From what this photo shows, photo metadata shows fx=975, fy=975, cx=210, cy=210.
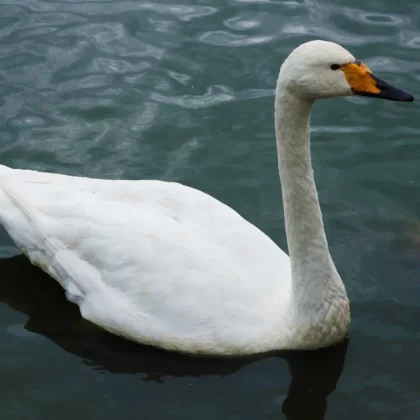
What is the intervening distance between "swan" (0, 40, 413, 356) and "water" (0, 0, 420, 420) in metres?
0.27

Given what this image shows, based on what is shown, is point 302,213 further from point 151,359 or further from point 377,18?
point 377,18

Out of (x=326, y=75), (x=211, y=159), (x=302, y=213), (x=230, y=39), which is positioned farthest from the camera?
(x=230, y=39)

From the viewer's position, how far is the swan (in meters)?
6.12

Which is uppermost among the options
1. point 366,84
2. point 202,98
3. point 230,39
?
point 366,84

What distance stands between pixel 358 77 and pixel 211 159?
3109 millimetres

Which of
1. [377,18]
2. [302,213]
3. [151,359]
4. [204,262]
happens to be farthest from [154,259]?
[377,18]

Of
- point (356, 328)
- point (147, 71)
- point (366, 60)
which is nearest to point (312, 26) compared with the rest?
point (366, 60)

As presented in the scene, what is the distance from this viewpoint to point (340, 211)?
8.03 metres

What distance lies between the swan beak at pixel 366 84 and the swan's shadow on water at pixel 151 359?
1.86 meters

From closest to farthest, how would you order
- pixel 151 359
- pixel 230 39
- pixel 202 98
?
1. pixel 151 359
2. pixel 202 98
3. pixel 230 39

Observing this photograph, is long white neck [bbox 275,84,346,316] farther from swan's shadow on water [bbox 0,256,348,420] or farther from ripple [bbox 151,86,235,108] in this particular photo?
ripple [bbox 151,86,235,108]

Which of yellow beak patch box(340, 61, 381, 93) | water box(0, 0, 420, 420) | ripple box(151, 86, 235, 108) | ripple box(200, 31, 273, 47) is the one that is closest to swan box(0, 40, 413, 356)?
yellow beak patch box(340, 61, 381, 93)

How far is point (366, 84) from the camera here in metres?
5.70

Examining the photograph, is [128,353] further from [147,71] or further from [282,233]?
[147,71]
